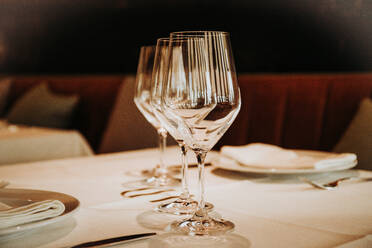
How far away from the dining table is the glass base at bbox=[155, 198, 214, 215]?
0.02m

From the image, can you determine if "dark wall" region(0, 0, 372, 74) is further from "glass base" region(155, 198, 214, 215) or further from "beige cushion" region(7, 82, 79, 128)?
"glass base" region(155, 198, 214, 215)

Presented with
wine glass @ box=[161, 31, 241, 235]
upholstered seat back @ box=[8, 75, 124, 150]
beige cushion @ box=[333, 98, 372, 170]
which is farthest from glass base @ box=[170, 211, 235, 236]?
upholstered seat back @ box=[8, 75, 124, 150]

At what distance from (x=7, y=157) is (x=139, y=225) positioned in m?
1.58

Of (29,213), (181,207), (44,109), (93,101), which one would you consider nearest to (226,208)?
(181,207)

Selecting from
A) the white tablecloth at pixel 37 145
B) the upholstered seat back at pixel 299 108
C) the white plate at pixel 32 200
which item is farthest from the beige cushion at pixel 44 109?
the white plate at pixel 32 200

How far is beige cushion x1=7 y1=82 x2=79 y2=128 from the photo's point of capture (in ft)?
12.4

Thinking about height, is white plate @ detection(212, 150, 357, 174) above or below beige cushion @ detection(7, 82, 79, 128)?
above

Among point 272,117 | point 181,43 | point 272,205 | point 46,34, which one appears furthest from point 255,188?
point 46,34

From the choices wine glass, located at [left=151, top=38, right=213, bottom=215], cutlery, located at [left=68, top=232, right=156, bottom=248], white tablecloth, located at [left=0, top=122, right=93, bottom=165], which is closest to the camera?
cutlery, located at [left=68, top=232, right=156, bottom=248]

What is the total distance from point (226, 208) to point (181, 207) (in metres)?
0.08

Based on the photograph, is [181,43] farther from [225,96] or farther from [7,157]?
[7,157]

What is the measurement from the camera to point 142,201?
2.88ft

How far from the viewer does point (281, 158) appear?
118 cm

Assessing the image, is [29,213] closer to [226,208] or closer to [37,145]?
[226,208]
